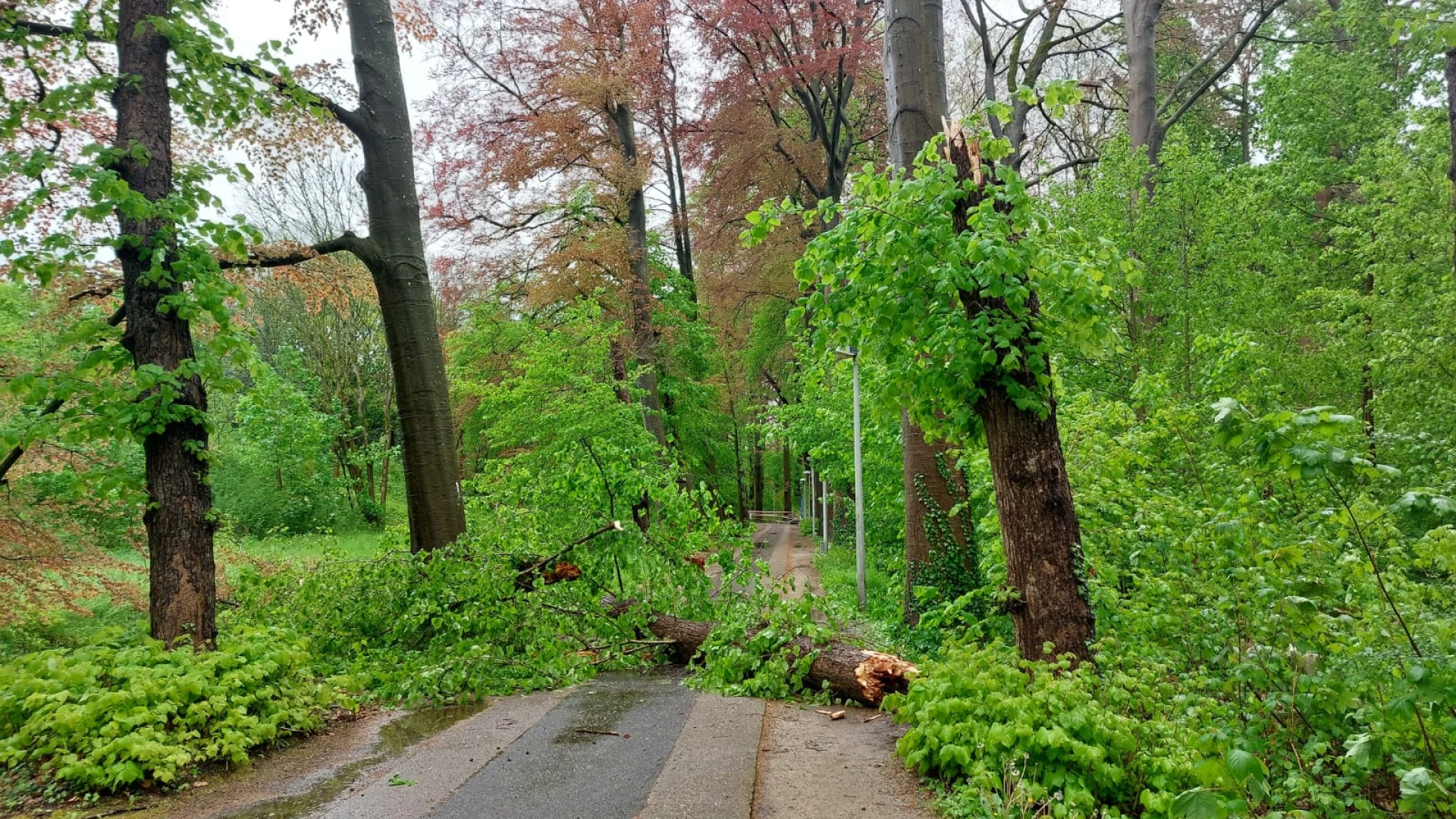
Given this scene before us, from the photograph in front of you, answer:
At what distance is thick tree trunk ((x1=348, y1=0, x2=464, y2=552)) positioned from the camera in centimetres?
746

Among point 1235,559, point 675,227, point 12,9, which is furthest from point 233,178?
point 675,227

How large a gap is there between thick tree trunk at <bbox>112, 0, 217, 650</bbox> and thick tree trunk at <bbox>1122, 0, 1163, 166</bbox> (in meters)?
14.5

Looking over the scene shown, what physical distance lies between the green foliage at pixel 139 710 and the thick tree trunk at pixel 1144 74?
15.2m

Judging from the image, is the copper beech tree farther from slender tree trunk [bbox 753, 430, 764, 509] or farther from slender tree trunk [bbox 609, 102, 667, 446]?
slender tree trunk [bbox 753, 430, 764, 509]

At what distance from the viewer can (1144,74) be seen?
45.3 feet

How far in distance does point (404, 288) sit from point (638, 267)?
35.5 ft

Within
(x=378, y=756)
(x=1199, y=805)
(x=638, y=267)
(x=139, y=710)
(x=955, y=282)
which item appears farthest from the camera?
(x=638, y=267)

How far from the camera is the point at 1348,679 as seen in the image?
9.05ft

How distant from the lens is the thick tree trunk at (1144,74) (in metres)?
13.7

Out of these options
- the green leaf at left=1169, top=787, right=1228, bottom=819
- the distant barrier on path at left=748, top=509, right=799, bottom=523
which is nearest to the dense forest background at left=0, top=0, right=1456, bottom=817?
the green leaf at left=1169, top=787, right=1228, bottom=819

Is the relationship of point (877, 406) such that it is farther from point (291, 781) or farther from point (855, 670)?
point (291, 781)

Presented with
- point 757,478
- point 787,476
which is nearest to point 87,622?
point 757,478

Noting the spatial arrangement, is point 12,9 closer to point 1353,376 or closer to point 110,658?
point 110,658

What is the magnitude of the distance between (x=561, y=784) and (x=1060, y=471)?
3338 millimetres
